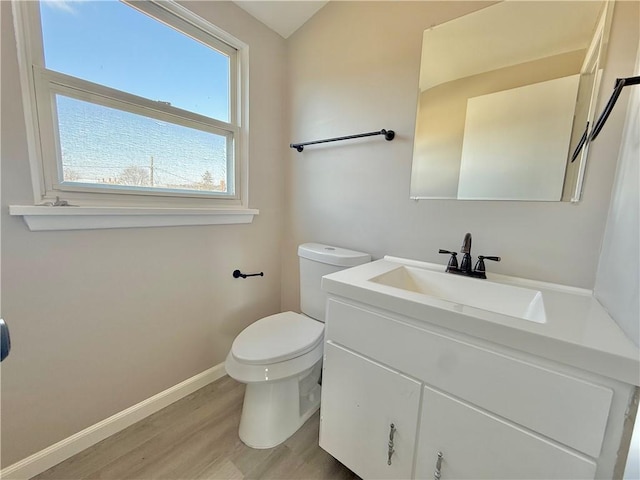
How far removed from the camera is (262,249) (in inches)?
68.4

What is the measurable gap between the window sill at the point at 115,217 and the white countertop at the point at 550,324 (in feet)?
2.66

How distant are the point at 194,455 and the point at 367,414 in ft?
2.66

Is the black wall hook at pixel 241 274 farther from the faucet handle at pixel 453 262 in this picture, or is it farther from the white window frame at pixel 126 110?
the faucet handle at pixel 453 262

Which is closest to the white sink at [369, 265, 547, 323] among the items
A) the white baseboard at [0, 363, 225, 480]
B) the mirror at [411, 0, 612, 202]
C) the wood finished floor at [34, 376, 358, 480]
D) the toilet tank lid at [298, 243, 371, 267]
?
the toilet tank lid at [298, 243, 371, 267]

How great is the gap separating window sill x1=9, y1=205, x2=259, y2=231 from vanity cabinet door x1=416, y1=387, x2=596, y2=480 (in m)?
1.25

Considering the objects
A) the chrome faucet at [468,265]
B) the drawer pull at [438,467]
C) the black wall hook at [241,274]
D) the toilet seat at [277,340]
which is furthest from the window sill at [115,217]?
the drawer pull at [438,467]

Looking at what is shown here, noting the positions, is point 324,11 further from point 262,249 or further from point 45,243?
point 45,243

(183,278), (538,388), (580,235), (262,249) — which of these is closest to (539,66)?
(580,235)

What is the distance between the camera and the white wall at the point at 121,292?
0.93 meters

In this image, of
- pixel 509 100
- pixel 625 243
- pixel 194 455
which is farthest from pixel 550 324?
pixel 194 455

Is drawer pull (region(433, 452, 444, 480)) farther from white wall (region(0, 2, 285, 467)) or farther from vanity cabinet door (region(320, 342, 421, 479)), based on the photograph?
white wall (region(0, 2, 285, 467))

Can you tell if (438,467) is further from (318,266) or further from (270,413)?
(318,266)

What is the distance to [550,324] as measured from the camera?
0.64 metres

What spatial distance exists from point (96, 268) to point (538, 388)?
1.54 m
